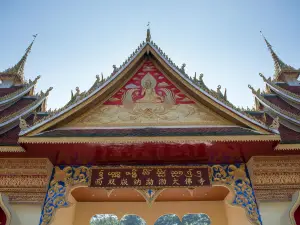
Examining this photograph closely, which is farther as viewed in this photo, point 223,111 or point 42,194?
point 223,111

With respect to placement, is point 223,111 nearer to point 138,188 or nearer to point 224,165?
point 224,165

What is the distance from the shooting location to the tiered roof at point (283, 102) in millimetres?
6542

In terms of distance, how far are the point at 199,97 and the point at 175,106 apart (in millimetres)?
685

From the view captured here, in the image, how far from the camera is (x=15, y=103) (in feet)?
30.8

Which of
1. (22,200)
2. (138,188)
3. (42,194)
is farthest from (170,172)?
(22,200)

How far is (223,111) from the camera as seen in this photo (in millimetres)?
6438

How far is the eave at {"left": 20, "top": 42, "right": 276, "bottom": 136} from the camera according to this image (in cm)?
590

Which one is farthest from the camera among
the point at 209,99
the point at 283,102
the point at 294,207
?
the point at 283,102

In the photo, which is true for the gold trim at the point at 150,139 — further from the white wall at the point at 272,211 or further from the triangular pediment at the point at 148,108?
the white wall at the point at 272,211

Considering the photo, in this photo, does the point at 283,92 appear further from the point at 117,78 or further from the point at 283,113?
the point at 117,78

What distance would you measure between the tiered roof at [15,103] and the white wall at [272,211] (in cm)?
566

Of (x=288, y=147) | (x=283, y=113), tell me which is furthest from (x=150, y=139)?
(x=283, y=113)

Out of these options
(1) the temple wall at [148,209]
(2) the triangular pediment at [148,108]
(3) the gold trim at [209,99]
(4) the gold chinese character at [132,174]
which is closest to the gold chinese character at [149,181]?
(4) the gold chinese character at [132,174]

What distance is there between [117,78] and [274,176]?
15.5ft
